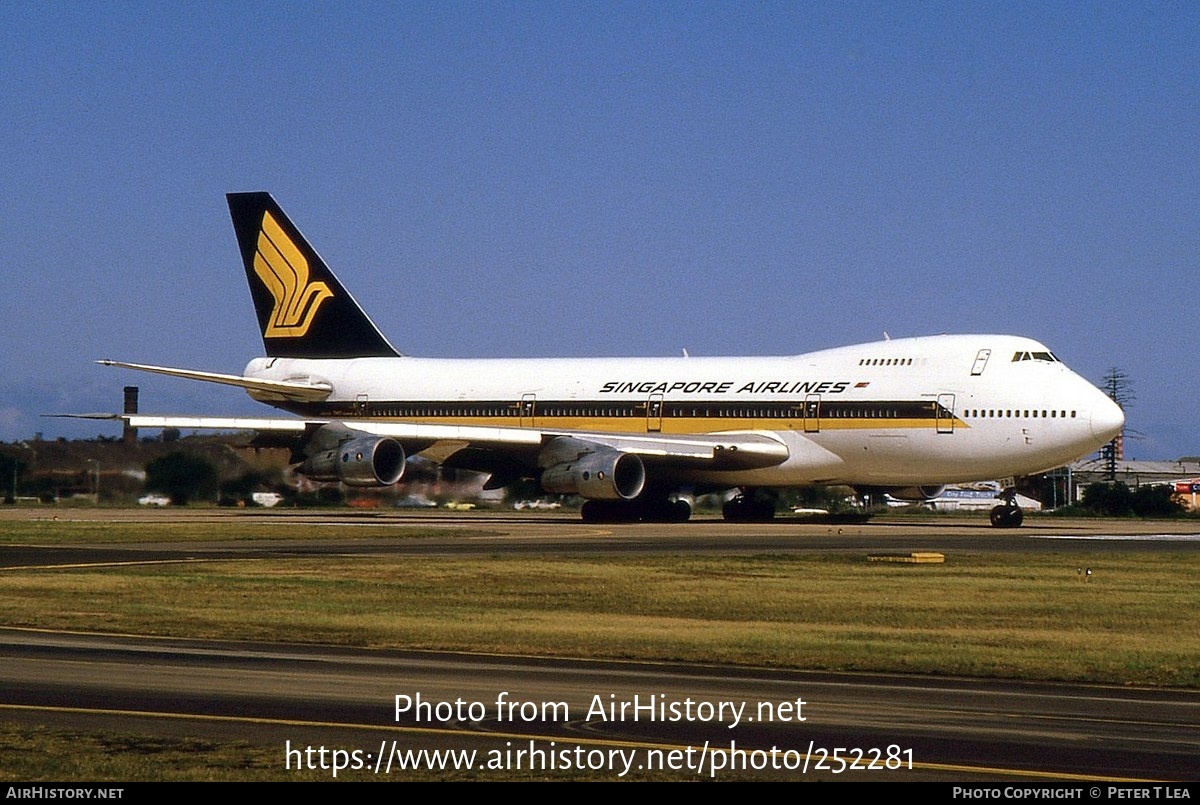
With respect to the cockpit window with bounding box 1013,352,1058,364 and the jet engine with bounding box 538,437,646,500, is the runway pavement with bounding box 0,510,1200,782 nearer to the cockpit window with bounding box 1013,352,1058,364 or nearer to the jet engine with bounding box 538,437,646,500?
the jet engine with bounding box 538,437,646,500

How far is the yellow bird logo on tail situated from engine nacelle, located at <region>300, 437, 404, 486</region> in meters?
11.9

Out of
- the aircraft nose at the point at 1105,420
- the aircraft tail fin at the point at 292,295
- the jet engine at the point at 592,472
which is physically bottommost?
the jet engine at the point at 592,472

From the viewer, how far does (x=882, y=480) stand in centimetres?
5200

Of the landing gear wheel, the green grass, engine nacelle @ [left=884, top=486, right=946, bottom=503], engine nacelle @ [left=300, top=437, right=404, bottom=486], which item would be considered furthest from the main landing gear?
the green grass

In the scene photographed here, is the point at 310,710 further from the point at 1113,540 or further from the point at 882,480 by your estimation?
the point at 882,480

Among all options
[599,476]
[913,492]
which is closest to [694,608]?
[599,476]

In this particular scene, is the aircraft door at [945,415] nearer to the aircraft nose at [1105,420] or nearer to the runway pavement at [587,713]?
the aircraft nose at [1105,420]

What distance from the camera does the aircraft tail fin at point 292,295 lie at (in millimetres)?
62750

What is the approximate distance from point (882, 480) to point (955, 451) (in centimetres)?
297

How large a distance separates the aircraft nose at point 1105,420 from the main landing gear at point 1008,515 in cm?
386

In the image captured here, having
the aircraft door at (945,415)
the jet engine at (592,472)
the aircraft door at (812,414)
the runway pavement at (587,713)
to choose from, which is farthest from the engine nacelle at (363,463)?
the runway pavement at (587,713)

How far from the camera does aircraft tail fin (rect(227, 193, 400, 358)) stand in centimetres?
6275

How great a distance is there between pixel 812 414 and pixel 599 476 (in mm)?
6734

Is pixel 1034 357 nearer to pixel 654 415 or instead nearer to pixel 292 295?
pixel 654 415
